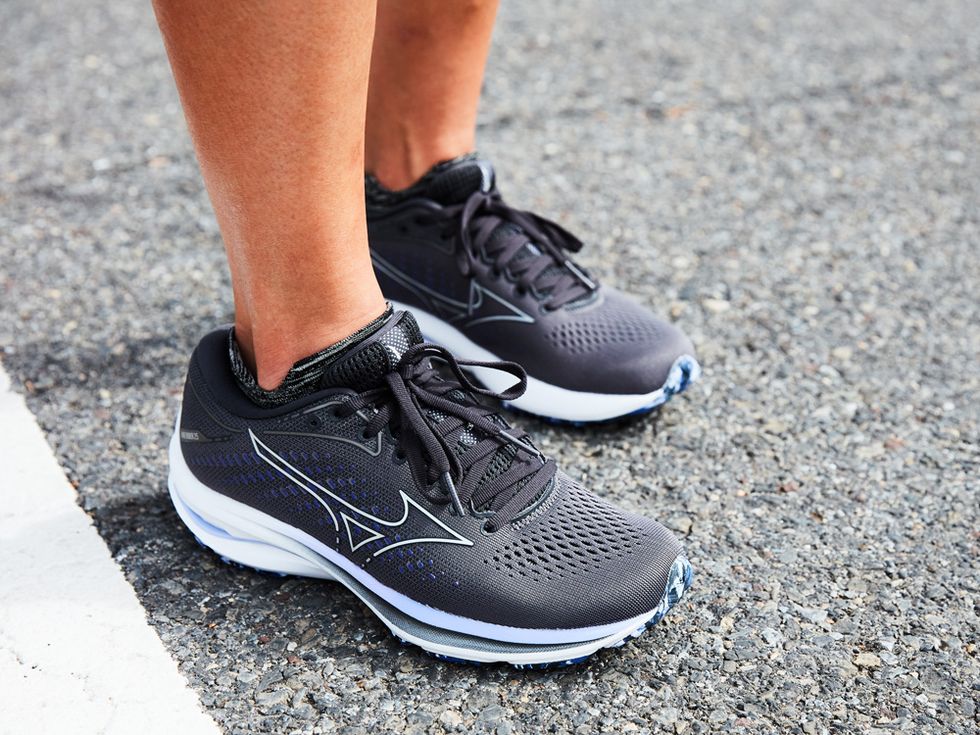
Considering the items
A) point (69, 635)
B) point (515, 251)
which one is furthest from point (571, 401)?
point (69, 635)

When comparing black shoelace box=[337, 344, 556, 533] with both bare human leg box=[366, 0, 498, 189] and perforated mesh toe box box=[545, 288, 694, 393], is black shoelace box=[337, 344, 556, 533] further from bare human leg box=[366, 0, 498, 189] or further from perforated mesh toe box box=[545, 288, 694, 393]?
bare human leg box=[366, 0, 498, 189]

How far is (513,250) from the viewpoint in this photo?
1.85 m

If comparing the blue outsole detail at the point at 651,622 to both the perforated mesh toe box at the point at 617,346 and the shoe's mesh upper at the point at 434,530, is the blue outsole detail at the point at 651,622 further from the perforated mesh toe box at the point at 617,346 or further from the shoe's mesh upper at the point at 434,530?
the perforated mesh toe box at the point at 617,346

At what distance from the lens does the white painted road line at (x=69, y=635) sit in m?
1.29

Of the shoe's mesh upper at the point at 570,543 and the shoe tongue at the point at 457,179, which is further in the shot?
the shoe tongue at the point at 457,179

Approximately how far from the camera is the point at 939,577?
153 centimetres

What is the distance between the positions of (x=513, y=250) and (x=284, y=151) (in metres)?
0.66

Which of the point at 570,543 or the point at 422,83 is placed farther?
the point at 422,83

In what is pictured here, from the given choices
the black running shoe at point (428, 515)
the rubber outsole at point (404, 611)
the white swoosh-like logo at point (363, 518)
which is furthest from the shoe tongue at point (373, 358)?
the rubber outsole at point (404, 611)

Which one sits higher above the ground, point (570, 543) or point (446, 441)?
point (446, 441)

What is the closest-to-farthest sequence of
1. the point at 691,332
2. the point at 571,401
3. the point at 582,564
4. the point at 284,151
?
1. the point at 284,151
2. the point at 582,564
3. the point at 571,401
4. the point at 691,332

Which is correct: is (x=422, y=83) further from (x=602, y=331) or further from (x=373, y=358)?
(x=373, y=358)

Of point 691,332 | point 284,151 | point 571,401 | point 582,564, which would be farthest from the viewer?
point 691,332

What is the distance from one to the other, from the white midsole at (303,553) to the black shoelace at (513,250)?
0.60 meters
